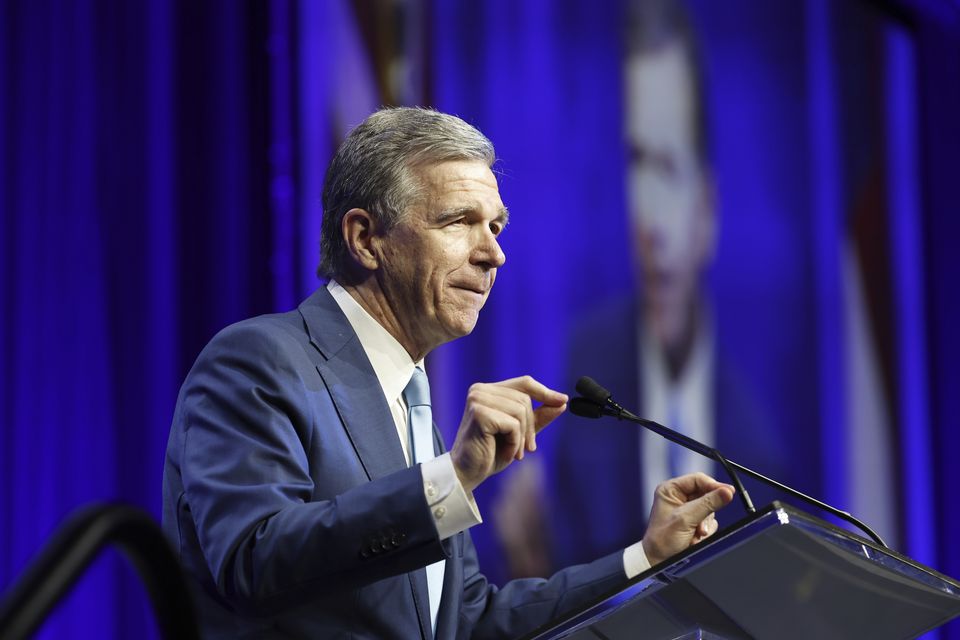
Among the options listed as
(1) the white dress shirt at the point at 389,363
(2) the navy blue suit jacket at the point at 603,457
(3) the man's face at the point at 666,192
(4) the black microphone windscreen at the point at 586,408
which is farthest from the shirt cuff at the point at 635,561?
(3) the man's face at the point at 666,192

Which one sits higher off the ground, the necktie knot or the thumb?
the necktie knot

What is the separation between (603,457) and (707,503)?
6.25 feet

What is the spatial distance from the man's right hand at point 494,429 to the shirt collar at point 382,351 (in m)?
0.41

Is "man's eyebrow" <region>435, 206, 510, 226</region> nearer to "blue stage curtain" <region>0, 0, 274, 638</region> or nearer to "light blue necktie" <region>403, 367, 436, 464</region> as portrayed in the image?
"light blue necktie" <region>403, 367, 436, 464</region>

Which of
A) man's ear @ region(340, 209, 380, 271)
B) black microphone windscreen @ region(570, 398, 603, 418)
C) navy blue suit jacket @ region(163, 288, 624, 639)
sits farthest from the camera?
man's ear @ region(340, 209, 380, 271)

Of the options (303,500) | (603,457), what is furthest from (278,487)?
(603,457)

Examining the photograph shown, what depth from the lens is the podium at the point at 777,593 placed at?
1299mm

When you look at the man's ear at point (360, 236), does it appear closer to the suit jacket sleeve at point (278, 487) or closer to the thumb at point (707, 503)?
the suit jacket sleeve at point (278, 487)

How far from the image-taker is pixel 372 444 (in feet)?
5.49

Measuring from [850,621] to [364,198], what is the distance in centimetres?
97

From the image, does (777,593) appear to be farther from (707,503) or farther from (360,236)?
(360,236)

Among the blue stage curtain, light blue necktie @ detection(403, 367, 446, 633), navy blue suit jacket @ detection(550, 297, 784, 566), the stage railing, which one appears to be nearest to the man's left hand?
light blue necktie @ detection(403, 367, 446, 633)

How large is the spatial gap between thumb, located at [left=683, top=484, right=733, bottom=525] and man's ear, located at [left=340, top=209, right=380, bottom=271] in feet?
2.02

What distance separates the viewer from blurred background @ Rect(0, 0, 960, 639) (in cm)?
301
